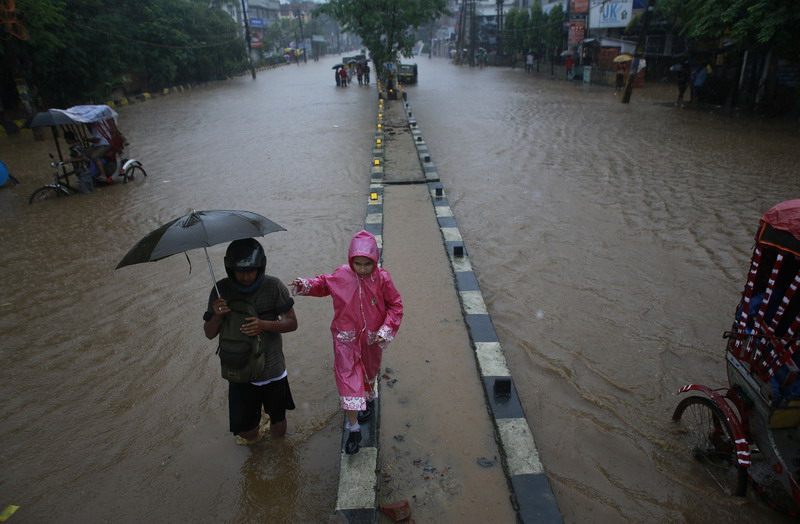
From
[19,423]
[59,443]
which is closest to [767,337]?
[59,443]

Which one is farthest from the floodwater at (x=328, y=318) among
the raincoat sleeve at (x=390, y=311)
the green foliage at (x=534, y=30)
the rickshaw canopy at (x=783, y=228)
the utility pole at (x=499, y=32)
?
the utility pole at (x=499, y=32)

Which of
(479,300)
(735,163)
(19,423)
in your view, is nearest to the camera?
(19,423)

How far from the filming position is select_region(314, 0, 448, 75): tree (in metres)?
24.3

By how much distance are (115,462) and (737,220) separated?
27.9 feet

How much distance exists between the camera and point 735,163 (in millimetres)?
10914

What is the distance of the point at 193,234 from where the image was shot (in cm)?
277

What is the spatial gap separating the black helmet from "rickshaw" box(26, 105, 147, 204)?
26.9 ft

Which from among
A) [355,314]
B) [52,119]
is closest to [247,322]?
[355,314]

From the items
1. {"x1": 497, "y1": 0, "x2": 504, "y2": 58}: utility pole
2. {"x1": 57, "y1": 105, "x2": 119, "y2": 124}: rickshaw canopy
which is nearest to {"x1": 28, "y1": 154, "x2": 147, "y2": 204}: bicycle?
{"x1": 57, "y1": 105, "x2": 119, "y2": 124}: rickshaw canopy

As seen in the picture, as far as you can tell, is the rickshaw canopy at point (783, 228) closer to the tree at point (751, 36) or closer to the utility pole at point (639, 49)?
the tree at point (751, 36)

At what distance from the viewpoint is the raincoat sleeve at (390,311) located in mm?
3088

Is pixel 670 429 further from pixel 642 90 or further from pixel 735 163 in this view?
pixel 642 90

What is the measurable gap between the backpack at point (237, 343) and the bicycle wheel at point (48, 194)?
8.92 m

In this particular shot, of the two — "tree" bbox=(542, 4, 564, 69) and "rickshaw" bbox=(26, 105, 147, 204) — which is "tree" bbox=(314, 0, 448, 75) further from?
"rickshaw" bbox=(26, 105, 147, 204)
